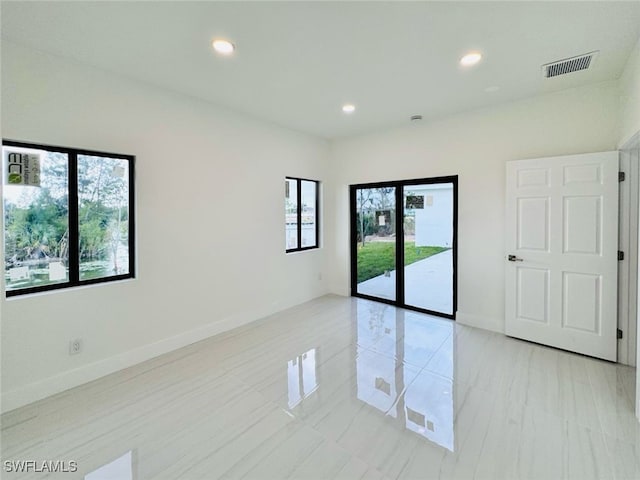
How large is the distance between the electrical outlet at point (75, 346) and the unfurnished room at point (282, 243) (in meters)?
0.02

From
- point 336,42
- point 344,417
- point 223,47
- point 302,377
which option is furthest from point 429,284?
point 223,47

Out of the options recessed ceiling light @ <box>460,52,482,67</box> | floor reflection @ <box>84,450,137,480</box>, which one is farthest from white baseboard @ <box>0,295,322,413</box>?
recessed ceiling light @ <box>460,52,482,67</box>

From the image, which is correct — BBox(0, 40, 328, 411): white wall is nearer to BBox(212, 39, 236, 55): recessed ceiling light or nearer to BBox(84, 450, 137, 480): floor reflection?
BBox(212, 39, 236, 55): recessed ceiling light

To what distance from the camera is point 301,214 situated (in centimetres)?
523

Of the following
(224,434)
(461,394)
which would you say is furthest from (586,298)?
(224,434)

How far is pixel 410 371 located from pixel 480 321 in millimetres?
1710

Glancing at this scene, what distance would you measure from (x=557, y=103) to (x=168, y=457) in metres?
4.94

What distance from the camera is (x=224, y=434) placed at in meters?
2.10

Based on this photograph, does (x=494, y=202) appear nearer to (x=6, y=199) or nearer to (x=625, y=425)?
(x=625, y=425)

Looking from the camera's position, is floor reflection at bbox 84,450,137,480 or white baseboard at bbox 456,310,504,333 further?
white baseboard at bbox 456,310,504,333

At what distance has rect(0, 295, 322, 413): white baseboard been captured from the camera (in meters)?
2.42

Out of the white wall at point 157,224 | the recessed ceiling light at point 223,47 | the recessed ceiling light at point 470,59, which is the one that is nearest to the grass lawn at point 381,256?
the white wall at point 157,224

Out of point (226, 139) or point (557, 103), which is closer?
point (557, 103)

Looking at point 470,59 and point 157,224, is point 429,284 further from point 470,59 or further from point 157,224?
point 157,224
